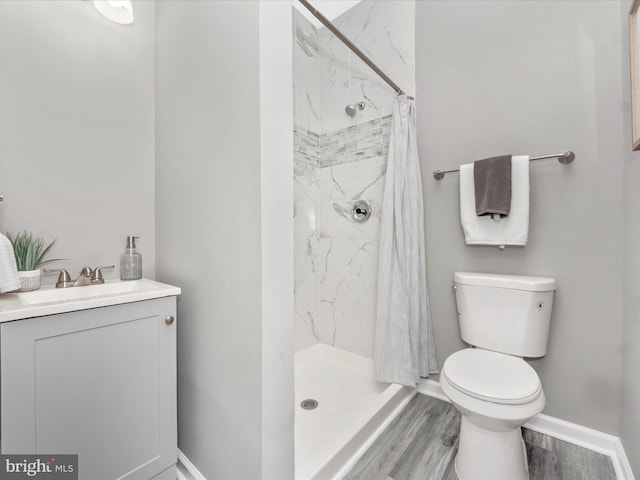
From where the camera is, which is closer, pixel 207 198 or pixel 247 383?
pixel 247 383

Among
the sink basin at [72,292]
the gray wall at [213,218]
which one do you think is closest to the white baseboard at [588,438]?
the gray wall at [213,218]

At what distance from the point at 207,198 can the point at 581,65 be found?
1812 millimetres

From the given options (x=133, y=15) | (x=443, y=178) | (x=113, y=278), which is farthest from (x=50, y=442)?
(x=443, y=178)

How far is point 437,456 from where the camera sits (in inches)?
51.9

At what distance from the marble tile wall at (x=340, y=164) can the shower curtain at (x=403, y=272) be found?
0.25 meters

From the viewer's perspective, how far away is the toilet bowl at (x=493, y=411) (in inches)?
41.4

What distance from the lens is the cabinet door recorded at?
792 millimetres

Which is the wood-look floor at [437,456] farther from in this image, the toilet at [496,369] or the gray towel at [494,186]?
the gray towel at [494,186]

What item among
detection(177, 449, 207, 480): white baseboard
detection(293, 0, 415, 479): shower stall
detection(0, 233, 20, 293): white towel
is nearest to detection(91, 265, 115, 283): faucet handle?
detection(0, 233, 20, 293): white towel

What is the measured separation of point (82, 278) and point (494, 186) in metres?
1.95

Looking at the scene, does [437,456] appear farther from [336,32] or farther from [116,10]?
[116,10]

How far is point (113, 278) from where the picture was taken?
1366mm

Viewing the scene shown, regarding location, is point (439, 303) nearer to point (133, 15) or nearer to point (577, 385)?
point (577, 385)

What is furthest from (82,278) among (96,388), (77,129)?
(77,129)
